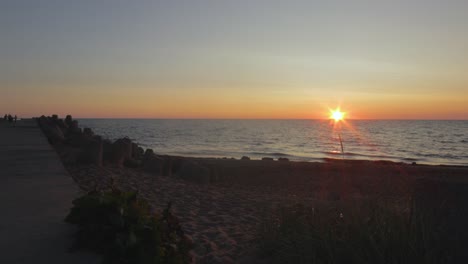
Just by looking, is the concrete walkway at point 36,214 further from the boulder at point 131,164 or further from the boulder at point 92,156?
the boulder at point 131,164

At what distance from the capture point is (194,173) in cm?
1402

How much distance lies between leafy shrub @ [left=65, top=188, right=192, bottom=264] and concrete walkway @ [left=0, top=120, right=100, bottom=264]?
23cm

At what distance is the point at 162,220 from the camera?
5.13 meters

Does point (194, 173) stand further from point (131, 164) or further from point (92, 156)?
point (92, 156)

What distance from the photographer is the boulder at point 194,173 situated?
45.4 ft

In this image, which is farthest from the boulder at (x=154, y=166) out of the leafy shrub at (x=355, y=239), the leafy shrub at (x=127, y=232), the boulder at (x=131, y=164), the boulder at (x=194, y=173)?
the leafy shrub at (x=127, y=232)

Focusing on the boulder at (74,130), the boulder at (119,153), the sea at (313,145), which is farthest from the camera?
the sea at (313,145)

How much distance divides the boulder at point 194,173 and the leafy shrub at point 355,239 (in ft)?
25.2

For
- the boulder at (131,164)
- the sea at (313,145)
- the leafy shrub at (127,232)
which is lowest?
the sea at (313,145)

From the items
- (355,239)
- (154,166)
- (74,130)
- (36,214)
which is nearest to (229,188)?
(154,166)

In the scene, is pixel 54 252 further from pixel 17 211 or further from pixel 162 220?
pixel 17 211

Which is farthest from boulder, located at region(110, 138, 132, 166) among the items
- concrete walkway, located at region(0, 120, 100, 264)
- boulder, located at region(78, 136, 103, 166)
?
concrete walkway, located at region(0, 120, 100, 264)

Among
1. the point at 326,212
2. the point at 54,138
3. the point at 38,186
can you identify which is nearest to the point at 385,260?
the point at 326,212

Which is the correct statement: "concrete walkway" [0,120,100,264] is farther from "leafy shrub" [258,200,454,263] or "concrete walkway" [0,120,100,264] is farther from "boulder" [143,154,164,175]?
"boulder" [143,154,164,175]
